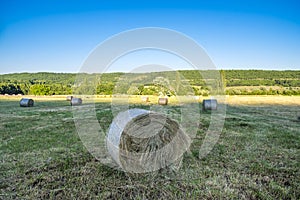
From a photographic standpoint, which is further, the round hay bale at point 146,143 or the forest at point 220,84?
the forest at point 220,84

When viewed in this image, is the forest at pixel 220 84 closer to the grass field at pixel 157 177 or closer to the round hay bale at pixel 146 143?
the grass field at pixel 157 177

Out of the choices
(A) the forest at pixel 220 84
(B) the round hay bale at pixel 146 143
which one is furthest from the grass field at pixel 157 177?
(A) the forest at pixel 220 84

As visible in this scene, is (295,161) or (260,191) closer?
(260,191)

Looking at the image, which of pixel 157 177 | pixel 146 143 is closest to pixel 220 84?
pixel 146 143

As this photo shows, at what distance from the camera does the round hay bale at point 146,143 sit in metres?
3.62

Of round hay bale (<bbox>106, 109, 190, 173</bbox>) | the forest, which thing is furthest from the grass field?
the forest

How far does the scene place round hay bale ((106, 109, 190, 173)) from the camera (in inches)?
142

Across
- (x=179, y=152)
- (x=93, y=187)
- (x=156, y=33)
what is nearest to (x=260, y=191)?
(x=179, y=152)

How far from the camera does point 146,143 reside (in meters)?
3.76

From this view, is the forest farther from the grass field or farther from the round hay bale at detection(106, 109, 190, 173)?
the round hay bale at detection(106, 109, 190, 173)

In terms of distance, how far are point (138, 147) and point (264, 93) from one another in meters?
38.8

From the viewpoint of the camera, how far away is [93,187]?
10.00ft

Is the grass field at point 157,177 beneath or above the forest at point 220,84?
beneath

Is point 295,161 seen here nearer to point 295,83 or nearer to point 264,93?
point 264,93
